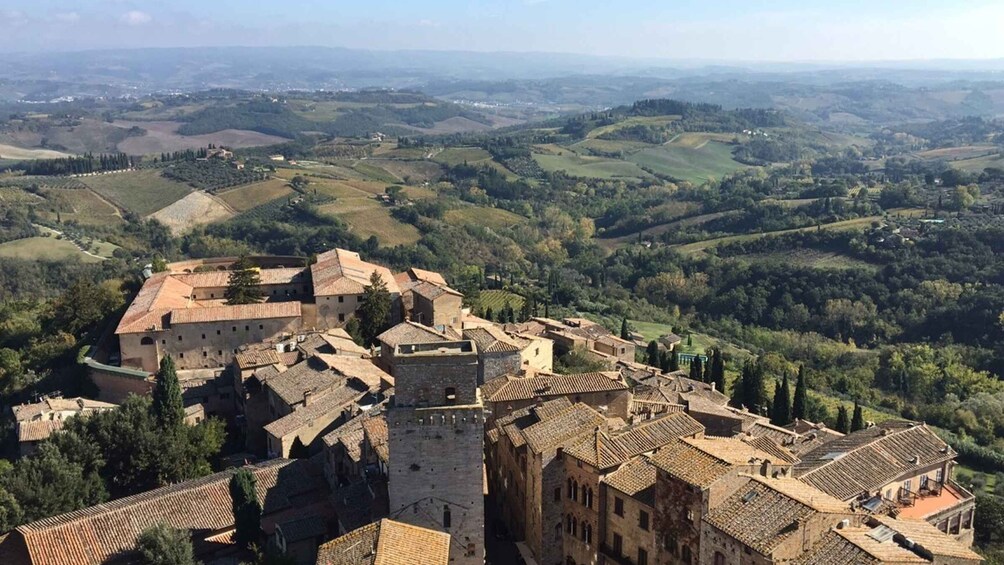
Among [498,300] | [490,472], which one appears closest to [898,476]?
[490,472]

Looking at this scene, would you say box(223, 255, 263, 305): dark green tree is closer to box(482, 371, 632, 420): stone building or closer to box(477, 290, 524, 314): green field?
box(477, 290, 524, 314): green field

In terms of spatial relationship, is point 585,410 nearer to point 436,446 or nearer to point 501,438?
point 501,438

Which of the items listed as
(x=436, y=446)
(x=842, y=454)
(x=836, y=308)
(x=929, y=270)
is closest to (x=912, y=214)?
(x=929, y=270)

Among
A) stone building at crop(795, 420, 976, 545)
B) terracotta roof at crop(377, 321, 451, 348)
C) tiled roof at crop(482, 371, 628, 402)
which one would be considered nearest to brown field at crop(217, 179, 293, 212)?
terracotta roof at crop(377, 321, 451, 348)

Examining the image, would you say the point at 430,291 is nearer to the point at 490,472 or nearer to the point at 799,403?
the point at 490,472

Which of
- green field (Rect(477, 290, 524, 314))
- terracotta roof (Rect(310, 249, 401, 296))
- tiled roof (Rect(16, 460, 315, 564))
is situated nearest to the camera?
tiled roof (Rect(16, 460, 315, 564))

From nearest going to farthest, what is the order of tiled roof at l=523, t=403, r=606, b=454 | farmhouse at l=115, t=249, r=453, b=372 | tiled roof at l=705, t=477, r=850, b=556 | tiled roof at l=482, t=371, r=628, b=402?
1. tiled roof at l=705, t=477, r=850, b=556
2. tiled roof at l=523, t=403, r=606, b=454
3. tiled roof at l=482, t=371, r=628, b=402
4. farmhouse at l=115, t=249, r=453, b=372

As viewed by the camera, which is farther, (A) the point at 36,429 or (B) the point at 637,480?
(A) the point at 36,429
